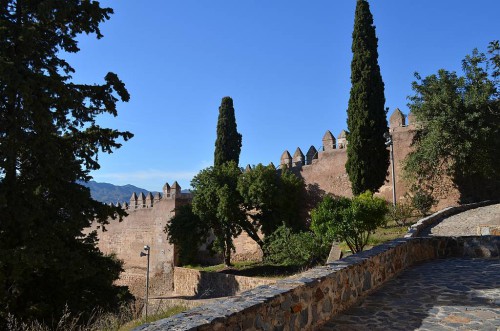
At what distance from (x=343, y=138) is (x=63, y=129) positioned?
18.1 m

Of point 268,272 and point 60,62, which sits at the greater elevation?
point 60,62

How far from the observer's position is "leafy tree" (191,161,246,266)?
907 inches

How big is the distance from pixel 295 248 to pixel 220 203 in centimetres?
530

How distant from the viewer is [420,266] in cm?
828

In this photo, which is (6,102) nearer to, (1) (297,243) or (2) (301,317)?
(2) (301,317)

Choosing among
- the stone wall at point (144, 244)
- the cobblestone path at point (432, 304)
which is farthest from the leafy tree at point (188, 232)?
the cobblestone path at point (432, 304)

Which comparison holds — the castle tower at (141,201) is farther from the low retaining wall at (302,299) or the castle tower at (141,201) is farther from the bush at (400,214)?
the low retaining wall at (302,299)

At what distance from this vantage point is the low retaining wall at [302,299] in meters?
3.00

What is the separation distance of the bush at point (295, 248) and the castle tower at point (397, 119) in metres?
8.68

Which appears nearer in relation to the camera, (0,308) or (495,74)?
(0,308)

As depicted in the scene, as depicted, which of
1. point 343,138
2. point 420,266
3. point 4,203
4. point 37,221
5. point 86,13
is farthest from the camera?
point 343,138

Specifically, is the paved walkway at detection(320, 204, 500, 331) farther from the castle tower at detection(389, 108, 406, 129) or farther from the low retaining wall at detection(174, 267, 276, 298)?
the castle tower at detection(389, 108, 406, 129)

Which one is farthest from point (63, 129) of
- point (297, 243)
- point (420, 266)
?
point (297, 243)

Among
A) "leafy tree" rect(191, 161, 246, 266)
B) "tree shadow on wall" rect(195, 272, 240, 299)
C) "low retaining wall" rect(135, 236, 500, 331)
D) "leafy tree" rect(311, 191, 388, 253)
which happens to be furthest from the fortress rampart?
"low retaining wall" rect(135, 236, 500, 331)
